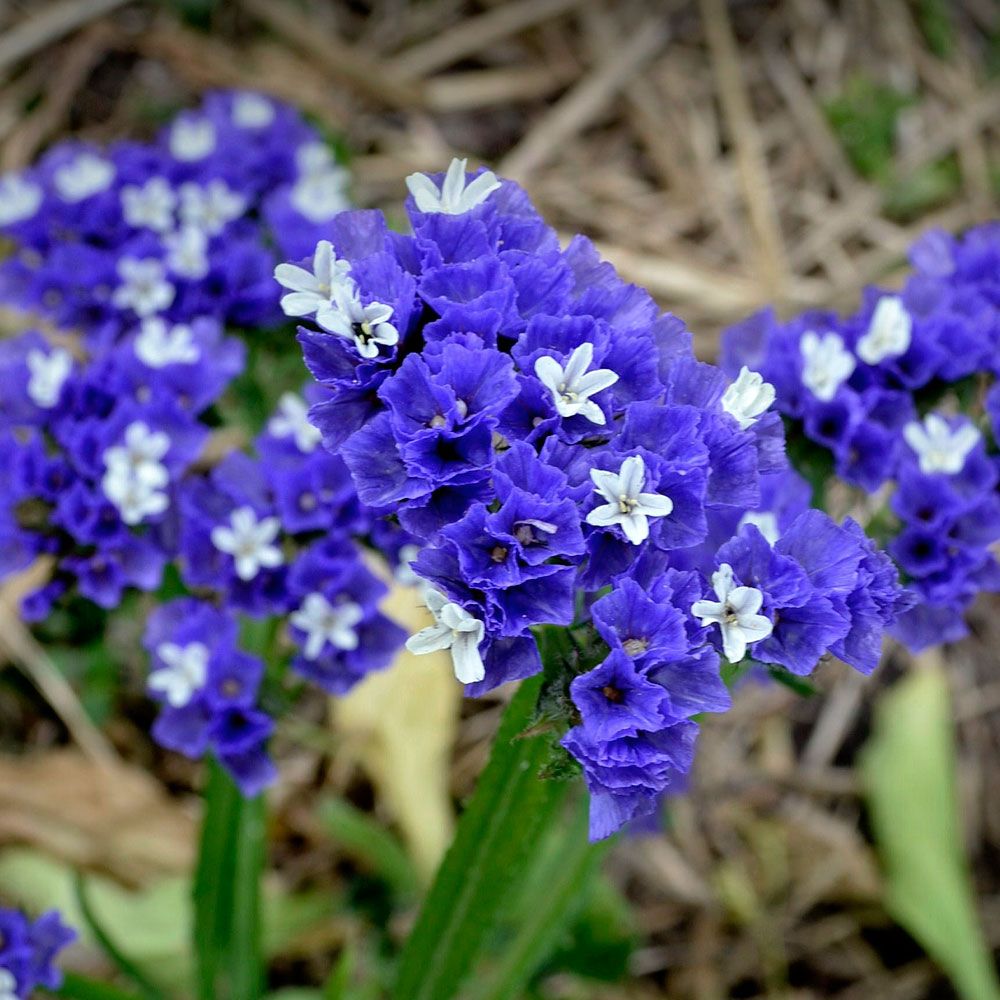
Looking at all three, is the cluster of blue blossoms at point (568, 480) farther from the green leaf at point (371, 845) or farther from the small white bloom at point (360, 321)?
the green leaf at point (371, 845)

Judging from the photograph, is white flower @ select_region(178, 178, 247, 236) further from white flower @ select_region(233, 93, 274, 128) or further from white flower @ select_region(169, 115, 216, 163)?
white flower @ select_region(233, 93, 274, 128)

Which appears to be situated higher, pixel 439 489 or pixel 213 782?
pixel 439 489

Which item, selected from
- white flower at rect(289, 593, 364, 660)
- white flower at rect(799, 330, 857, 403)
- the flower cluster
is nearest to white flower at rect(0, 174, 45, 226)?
the flower cluster

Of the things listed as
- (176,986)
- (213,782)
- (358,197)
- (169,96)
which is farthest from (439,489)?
(169,96)

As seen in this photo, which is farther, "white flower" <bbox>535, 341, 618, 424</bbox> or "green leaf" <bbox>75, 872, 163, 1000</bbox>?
"green leaf" <bbox>75, 872, 163, 1000</bbox>

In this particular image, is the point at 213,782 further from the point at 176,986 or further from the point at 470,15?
the point at 470,15

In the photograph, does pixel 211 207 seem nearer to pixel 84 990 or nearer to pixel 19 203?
pixel 19 203

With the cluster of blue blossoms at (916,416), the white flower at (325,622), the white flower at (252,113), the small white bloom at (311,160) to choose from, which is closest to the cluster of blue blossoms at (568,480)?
the cluster of blue blossoms at (916,416)
